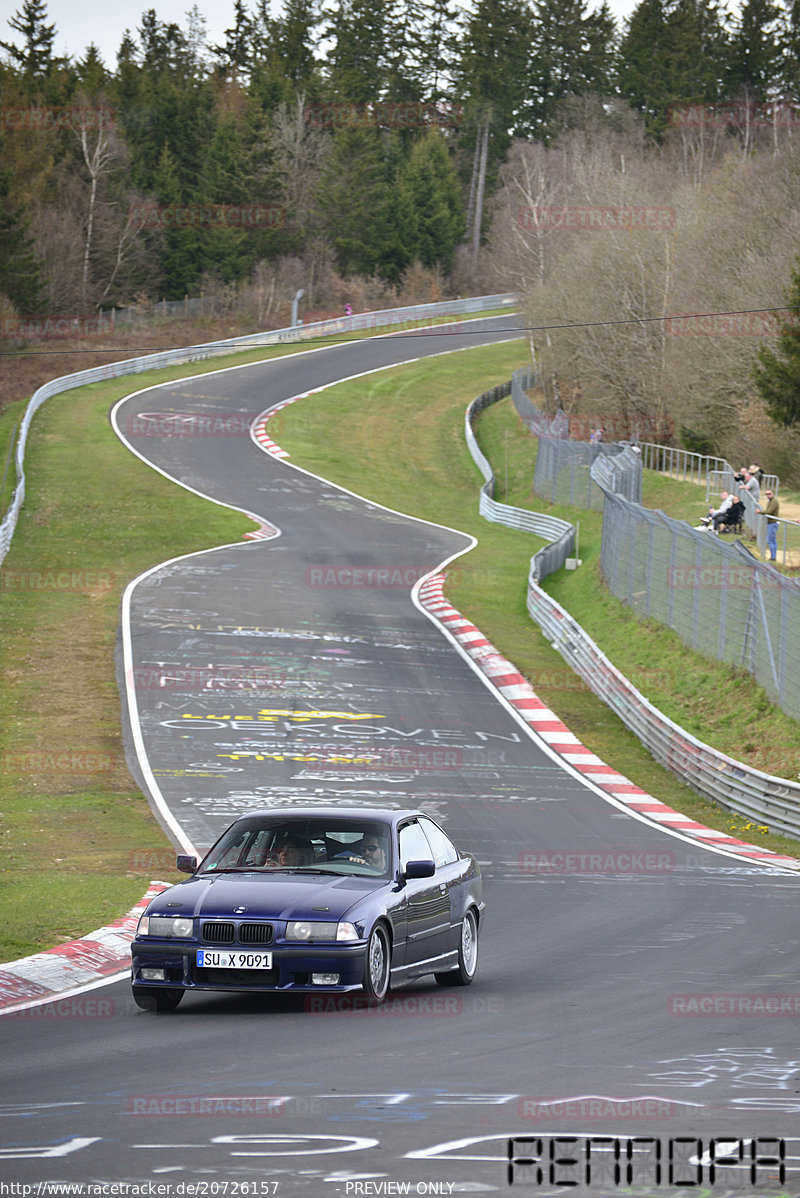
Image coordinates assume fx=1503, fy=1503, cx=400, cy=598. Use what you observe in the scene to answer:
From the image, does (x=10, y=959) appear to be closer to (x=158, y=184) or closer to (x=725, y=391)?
(x=725, y=391)

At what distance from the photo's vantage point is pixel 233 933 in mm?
9695

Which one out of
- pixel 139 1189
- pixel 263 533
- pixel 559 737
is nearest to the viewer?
pixel 139 1189

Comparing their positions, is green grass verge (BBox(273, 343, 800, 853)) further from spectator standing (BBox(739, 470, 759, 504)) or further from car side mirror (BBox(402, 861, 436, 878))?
car side mirror (BBox(402, 861, 436, 878))

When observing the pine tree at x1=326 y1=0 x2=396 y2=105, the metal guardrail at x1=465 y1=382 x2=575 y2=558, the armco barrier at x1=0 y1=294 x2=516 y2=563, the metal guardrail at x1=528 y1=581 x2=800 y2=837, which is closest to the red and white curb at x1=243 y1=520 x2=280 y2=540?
Result: the armco barrier at x1=0 y1=294 x2=516 y2=563

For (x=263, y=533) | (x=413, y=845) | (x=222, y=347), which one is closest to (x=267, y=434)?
(x=263, y=533)

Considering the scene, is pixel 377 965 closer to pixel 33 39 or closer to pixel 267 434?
pixel 267 434

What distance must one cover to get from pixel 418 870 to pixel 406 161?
116m

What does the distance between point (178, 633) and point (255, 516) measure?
16722 millimetres

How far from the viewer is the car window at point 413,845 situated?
434 inches

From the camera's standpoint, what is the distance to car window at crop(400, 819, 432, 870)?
11.0 metres

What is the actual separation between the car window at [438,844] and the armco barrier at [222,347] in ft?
102

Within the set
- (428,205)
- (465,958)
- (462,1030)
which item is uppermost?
(428,205)

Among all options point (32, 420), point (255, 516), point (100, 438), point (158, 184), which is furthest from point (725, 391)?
point (158, 184)

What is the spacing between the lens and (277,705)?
1115 inches
